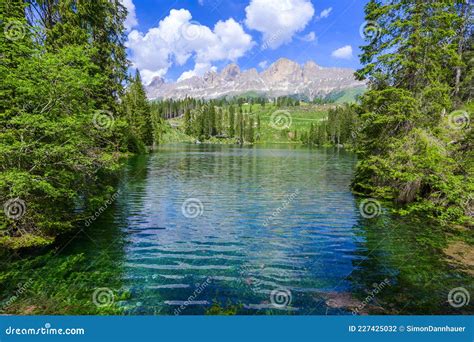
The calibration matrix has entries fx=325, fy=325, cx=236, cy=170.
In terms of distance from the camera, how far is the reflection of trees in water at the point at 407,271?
1206 centimetres

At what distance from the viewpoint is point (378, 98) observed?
26.4 m

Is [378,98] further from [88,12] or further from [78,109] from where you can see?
[88,12]

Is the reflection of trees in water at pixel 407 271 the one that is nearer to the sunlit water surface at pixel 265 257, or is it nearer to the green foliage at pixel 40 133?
the sunlit water surface at pixel 265 257

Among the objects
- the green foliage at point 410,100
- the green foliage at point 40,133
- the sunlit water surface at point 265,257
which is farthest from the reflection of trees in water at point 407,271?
the green foliage at point 40,133

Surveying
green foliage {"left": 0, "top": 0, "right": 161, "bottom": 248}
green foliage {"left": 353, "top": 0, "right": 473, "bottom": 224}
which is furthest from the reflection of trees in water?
green foliage {"left": 0, "top": 0, "right": 161, "bottom": 248}

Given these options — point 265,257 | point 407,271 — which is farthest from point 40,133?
point 407,271

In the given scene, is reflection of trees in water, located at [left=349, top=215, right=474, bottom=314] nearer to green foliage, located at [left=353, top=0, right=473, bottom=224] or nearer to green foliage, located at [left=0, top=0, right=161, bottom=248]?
green foliage, located at [left=353, top=0, right=473, bottom=224]

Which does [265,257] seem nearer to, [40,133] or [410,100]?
[40,133]

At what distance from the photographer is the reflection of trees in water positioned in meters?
12.1

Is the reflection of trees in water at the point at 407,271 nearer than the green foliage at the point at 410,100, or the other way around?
the reflection of trees in water at the point at 407,271

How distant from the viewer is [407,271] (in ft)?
49.7

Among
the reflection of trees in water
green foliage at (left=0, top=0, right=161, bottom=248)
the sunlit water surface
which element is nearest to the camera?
the reflection of trees in water

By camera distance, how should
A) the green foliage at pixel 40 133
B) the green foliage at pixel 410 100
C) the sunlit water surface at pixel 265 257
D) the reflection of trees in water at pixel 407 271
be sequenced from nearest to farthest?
the reflection of trees in water at pixel 407 271, the sunlit water surface at pixel 265 257, the green foliage at pixel 40 133, the green foliage at pixel 410 100
